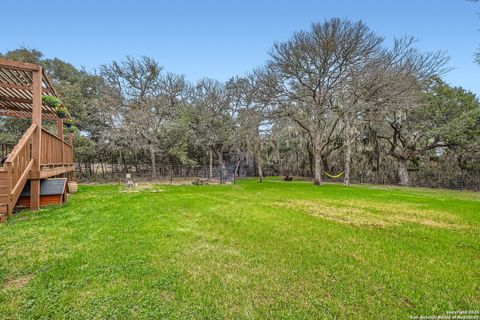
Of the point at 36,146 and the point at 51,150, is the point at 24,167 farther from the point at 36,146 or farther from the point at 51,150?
the point at 51,150

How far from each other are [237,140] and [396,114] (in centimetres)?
962

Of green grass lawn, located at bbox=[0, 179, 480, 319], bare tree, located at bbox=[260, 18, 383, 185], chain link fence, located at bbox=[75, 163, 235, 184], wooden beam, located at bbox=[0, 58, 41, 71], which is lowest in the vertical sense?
green grass lawn, located at bbox=[0, 179, 480, 319]

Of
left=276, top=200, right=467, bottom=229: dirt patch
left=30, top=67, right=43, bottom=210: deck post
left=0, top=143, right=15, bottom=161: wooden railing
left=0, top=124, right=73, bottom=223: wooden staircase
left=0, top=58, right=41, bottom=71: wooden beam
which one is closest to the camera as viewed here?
left=0, top=124, right=73, bottom=223: wooden staircase

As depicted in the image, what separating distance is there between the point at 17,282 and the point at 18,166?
10.6 ft

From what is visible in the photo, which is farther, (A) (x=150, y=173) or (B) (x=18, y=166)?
(A) (x=150, y=173)

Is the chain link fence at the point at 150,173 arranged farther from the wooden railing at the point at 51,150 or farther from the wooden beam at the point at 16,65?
the wooden beam at the point at 16,65

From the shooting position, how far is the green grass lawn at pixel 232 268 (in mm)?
1704

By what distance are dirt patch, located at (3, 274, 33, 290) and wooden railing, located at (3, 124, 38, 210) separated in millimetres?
2784

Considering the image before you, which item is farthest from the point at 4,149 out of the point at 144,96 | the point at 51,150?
the point at 144,96

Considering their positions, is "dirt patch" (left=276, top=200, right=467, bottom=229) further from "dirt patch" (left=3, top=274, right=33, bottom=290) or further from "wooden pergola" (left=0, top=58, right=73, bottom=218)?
"wooden pergola" (left=0, top=58, right=73, bottom=218)

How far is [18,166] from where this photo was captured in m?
4.34

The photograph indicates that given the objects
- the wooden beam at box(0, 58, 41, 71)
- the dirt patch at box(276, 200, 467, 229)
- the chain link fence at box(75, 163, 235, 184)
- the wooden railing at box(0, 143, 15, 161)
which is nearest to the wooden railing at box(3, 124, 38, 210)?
the wooden beam at box(0, 58, 41, 71)

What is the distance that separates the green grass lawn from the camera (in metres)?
1.70

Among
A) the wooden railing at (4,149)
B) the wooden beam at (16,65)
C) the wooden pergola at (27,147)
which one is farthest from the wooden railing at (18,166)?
Answer: the wooden railing at (4,149)
